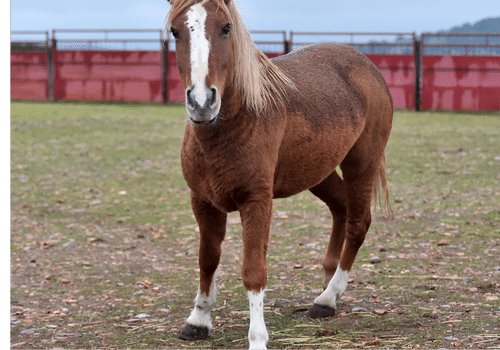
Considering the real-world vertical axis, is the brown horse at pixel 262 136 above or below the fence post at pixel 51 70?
below

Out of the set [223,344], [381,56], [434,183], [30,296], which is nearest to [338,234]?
[223,344]

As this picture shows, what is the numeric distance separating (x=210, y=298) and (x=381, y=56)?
16.4m

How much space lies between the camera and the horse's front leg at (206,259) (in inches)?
153

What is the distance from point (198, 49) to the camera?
303 centimetres

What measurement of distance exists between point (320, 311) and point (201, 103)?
2.16m

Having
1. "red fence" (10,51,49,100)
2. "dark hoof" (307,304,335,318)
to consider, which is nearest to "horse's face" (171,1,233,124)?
"dark hoof" (307,304,335,318)

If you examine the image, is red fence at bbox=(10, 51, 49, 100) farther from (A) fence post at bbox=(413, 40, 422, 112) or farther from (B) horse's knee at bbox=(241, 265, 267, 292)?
(B) horse's knee at bbox=(241, 265, 267, 292)

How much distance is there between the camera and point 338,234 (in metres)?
4.80

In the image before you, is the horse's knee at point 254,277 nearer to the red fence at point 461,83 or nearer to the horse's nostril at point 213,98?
the horse's nostril at point 213,98

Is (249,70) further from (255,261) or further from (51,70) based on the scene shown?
(51,70)

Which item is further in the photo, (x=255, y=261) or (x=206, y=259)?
(x=206, y=259)

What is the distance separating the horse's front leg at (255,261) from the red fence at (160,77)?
1605 centimetres

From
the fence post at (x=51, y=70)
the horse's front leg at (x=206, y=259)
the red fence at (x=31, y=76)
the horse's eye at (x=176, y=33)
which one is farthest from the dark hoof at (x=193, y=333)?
the red fence at (x=31, y=76)

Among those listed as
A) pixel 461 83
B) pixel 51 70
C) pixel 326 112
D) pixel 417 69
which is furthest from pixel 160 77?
pixel 326 112
